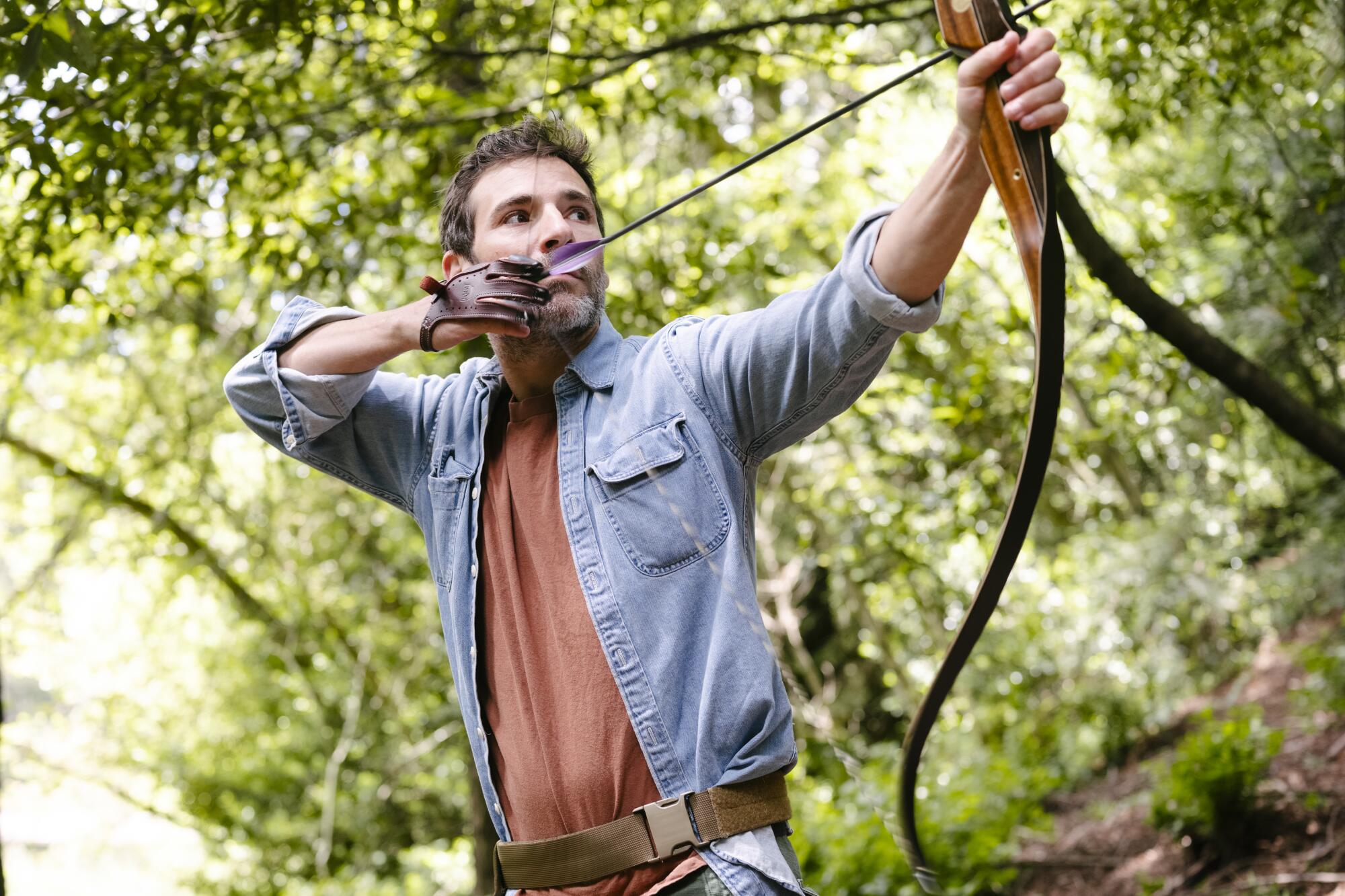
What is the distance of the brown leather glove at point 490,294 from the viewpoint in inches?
55.4

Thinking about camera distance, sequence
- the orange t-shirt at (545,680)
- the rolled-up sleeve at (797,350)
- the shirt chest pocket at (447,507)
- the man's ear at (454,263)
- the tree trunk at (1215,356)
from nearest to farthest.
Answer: the rolled-up sleeve at (797,350)
the orange t-shirt at (545,680)
the shirt chest pocket at (447,507)
the man's ear at (454,263)
the tree trunk at (1215,356)

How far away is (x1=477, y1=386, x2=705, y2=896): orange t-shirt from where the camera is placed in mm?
1342

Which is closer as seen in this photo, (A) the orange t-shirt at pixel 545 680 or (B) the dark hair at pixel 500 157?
(A) the orange t-shirt at pixel 545 680

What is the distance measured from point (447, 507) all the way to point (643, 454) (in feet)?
A: 1.22

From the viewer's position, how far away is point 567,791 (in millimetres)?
1364

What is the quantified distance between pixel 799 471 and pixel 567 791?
674 cm

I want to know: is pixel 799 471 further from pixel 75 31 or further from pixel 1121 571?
pixel 75 31

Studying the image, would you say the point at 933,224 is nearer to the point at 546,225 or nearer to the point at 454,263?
the point at 546,225

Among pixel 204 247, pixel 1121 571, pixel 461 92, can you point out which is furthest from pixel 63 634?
pixel 1121 571

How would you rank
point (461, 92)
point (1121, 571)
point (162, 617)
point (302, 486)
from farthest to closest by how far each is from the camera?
point (162, 617) < point (302, 486) < point (1121, 571) < point (461, 92)

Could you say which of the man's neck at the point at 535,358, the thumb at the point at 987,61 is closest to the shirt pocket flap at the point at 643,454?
the man's neck at the point at 535,358

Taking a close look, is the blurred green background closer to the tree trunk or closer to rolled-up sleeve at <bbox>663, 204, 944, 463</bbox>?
the tree trunk

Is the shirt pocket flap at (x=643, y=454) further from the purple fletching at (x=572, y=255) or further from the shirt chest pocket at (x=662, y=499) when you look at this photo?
the purple fletching at (x=572, y=255)

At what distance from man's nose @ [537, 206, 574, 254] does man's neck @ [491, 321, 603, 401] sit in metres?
0.13
